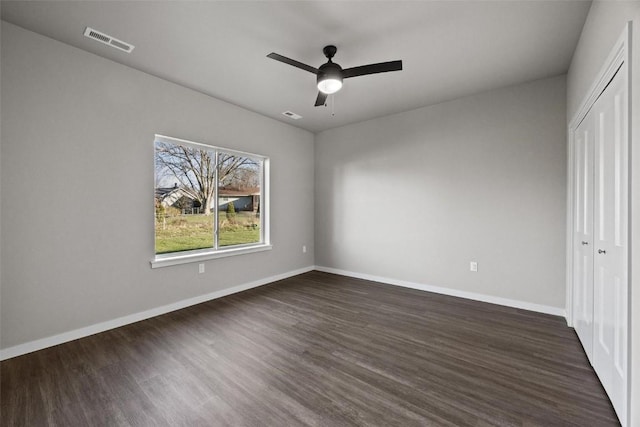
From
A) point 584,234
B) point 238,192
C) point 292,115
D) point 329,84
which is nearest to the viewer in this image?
point 584,234

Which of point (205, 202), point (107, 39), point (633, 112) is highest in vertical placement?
point (107, 39)

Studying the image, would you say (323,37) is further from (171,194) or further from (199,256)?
(199,256)

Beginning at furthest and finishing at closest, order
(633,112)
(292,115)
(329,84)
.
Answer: (292,115) → (329,84) → (633,112)

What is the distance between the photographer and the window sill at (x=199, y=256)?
314cm

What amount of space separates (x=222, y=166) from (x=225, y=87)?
1.09 m

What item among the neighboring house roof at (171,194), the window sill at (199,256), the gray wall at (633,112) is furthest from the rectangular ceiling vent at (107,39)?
the gray wall at (633,112)

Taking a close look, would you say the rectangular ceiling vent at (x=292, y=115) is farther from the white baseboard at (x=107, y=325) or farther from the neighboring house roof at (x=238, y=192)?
the white baseboard at (x=107, y=325)

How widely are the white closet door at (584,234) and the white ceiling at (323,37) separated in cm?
94

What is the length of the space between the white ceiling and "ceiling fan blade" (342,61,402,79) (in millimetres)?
323

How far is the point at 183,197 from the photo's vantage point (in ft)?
11.4

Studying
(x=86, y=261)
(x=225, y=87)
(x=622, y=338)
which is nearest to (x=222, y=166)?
(x=225, y=87)

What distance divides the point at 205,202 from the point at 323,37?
257 cm

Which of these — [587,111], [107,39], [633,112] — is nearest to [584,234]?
[587,111]

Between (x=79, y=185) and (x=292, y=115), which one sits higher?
(x=292, y=115)
